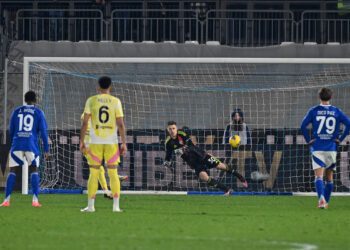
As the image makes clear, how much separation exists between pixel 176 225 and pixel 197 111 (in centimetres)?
909

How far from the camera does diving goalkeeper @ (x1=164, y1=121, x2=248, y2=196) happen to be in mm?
14742

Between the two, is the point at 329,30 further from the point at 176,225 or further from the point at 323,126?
the point at 176,225

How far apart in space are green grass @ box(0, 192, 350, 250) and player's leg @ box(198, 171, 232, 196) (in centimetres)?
183

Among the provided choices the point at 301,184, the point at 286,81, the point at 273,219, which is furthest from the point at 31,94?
the point at 286,81

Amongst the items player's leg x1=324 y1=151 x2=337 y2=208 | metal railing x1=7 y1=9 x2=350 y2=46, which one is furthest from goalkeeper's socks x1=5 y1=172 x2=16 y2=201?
metal railing x1=7 y1=9 x2=350 y2=46

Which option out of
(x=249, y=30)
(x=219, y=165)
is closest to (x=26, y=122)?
(x=219, y=165)

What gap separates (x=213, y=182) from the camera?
1479cm

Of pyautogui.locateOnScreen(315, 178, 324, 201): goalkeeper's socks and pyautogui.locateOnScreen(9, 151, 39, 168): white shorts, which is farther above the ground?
pyautogui.locateOnScreen(9, 151, 39, 168): white shorts

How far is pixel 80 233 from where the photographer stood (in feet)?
24.7

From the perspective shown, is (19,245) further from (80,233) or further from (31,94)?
(31,94)

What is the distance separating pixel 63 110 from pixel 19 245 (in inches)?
416

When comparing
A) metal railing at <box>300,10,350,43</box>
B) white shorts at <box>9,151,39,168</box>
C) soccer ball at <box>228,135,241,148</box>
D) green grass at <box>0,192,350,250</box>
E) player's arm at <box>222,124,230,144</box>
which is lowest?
green grass at <box>0,192,350,250</box>

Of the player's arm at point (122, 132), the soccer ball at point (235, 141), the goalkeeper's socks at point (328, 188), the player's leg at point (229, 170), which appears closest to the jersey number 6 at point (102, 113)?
the player's arm at point (122, 132)

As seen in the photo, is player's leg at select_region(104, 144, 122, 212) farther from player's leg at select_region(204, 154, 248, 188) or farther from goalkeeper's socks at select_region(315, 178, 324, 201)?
player's leg at select_region(204, 154, 248, 188)
